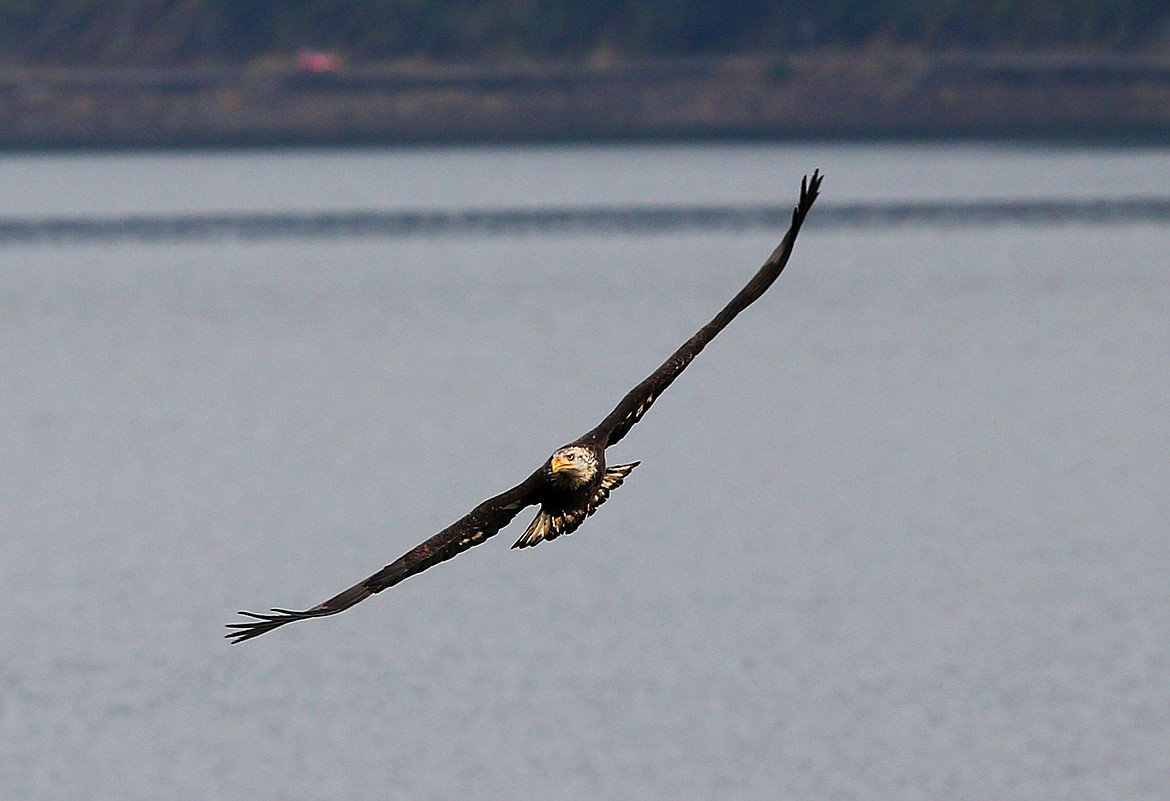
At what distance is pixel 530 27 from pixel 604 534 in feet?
356

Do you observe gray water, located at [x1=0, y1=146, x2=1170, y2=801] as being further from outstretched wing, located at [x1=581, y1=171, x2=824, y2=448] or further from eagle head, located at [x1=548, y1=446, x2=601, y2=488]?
eagle head, located at [x1=548, y1=446, x2=601, y2=488]

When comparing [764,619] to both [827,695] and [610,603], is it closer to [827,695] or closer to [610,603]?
[610,603]

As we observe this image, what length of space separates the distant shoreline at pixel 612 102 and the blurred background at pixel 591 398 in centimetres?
28

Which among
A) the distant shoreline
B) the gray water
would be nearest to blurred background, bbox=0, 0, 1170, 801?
the gray water

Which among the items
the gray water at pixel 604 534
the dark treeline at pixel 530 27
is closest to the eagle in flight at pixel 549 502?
the gray water at pixel 604 534

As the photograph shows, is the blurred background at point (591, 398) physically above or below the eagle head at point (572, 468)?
above

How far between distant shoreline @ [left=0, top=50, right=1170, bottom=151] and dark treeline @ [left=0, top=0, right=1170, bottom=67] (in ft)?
9.10

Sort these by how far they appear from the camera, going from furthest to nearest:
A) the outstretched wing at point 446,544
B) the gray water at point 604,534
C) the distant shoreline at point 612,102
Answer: the distant shoreline at point 612,102 → the gray water at point 604,534 → the outstretched wing at point 446,544

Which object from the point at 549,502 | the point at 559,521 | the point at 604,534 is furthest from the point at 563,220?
the point at 559,521

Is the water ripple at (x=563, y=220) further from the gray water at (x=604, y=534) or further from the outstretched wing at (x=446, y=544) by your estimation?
the outstretched wing at (x=446, y=544)

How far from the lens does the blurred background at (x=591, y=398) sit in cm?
3334

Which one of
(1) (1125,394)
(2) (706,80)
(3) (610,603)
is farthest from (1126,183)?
(3) (610,603)

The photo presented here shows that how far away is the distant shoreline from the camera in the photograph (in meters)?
133

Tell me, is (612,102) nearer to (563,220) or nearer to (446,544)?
(563,220)
